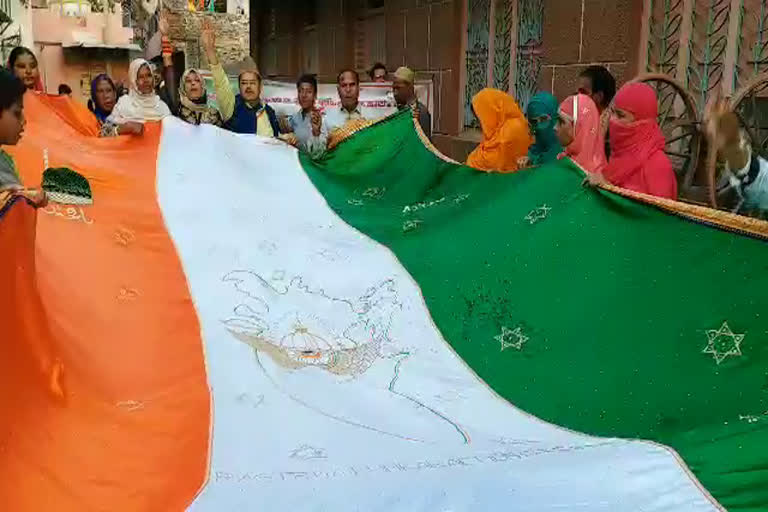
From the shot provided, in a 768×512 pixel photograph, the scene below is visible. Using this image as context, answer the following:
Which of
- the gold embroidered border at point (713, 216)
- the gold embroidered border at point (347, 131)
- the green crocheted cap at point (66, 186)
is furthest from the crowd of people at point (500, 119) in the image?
the green crocheted cap at point (66, 186)

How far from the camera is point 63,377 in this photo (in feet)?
7.75

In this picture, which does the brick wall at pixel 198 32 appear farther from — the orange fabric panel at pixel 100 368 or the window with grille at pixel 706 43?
the orange fabric panel at pixel 100 368

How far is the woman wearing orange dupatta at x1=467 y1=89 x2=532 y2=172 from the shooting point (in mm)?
4371

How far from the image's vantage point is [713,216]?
7.88 feet

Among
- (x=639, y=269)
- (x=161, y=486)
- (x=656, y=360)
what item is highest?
(x=639, y=269)

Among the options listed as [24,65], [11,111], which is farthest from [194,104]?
[11,111]

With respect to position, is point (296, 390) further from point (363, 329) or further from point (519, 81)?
point (519, 81)

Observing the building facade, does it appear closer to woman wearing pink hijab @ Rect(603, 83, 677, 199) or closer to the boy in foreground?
woman wearing pink hijab @ Rect(603, 83, 677, 199)

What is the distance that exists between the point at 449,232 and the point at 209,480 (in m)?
1.69

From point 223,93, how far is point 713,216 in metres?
3.39

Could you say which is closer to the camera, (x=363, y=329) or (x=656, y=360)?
(x=656, y=360)

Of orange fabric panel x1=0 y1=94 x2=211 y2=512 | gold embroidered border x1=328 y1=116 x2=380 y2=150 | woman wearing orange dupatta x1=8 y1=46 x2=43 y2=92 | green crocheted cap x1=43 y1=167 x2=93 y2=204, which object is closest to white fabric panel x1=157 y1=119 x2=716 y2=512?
orange fabric panel x1=0 y1=94 x2=211 y2=512

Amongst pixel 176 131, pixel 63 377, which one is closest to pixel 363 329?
pixel 63 377

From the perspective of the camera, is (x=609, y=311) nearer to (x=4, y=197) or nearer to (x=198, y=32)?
(x=4, y=197)
